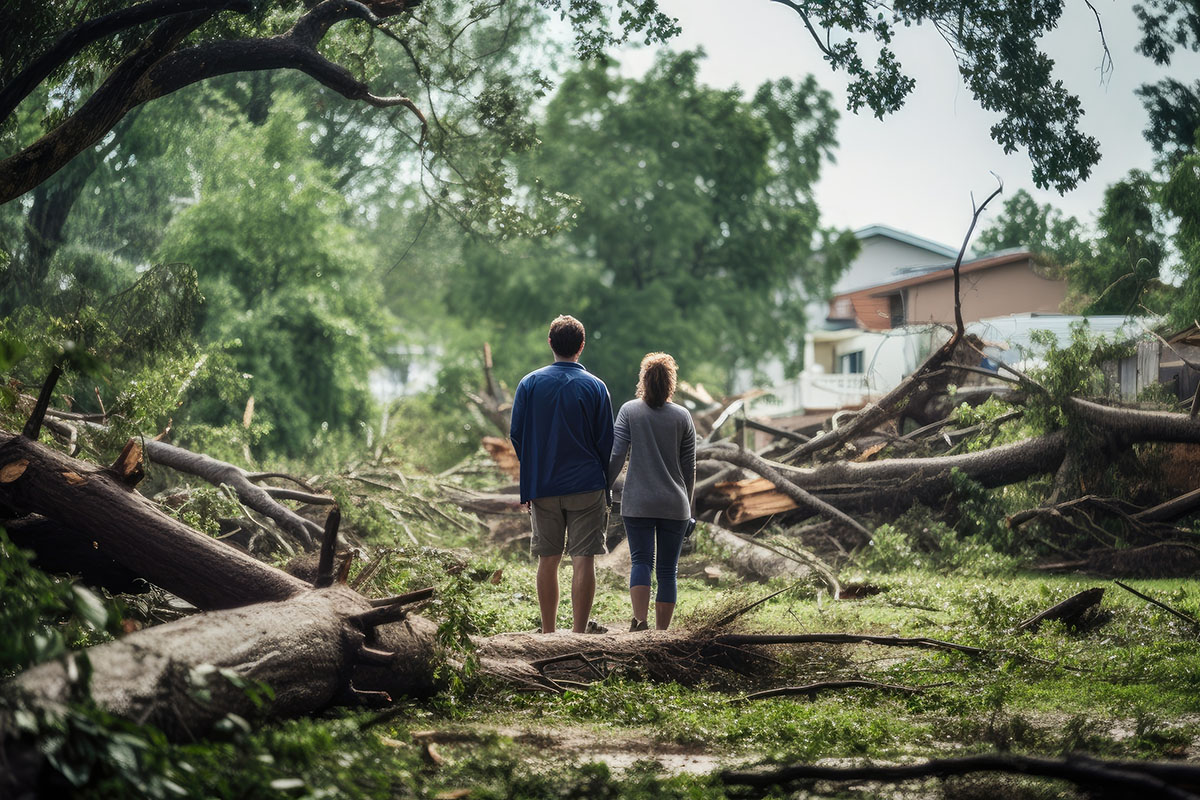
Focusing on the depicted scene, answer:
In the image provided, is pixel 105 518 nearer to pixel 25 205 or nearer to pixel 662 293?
pixel 25 205

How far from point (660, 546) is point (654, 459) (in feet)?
1.79

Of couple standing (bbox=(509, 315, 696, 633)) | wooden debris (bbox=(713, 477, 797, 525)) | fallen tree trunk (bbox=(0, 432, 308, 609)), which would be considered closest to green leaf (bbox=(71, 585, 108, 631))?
fallen tree trunk (bbox=(0, 432, 308, 609))

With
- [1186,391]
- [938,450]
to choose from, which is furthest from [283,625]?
[1186,391]

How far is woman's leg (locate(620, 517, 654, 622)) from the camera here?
6.37 metres

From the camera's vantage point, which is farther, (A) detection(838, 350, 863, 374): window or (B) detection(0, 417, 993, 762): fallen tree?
(A) detection(838, 350, 863, 374): window

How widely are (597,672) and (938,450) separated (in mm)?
7761

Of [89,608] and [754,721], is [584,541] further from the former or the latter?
[89,608]

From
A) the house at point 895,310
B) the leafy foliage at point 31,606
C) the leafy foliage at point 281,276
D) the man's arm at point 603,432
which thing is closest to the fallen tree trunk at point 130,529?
the leafy foliage at point 31,606

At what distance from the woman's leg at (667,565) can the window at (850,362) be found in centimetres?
3306

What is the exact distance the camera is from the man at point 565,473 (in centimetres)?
627

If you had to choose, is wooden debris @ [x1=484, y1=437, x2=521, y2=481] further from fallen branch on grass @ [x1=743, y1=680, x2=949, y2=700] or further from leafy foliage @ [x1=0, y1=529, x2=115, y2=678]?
→ leafy foliage @ [x1=0, y1=529, x2=115, y2=678]

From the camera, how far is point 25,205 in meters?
13.6

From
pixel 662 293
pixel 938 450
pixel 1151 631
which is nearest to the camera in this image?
pixel 1151 631

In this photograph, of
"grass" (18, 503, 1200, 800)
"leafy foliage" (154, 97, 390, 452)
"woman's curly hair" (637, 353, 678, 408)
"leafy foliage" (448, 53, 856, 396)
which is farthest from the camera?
"leafy foliage" (448, 53, 856, 396)
